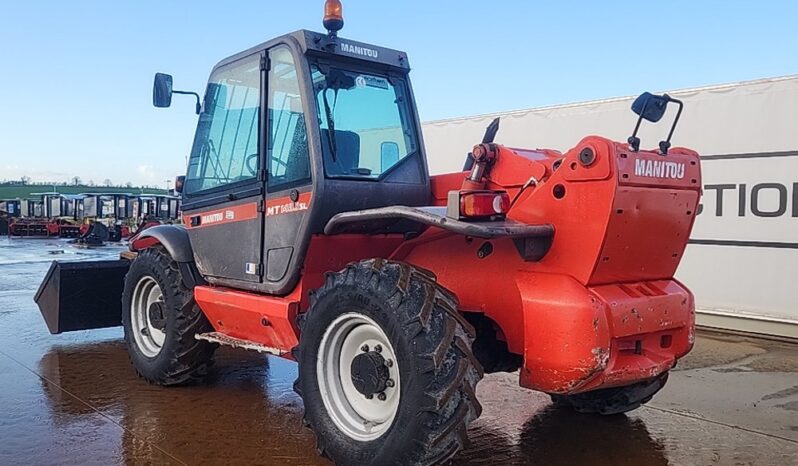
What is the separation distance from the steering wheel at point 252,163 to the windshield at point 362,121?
2.23 ft

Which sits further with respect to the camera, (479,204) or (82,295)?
(82,295)

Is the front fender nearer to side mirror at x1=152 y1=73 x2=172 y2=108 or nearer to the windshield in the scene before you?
side mirror at x1=152 y1=73 x2=172 y2=108

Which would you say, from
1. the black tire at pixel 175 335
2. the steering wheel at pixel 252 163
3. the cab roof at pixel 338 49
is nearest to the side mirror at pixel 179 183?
the black tire at pixel 175 335

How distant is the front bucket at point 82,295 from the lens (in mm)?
6775

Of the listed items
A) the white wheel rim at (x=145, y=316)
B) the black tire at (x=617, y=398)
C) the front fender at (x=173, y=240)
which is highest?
the front fender at (x=173, y=240)

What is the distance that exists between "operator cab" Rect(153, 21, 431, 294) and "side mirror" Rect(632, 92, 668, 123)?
153 cm

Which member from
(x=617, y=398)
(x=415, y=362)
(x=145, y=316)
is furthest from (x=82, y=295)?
(x=617, y=398)

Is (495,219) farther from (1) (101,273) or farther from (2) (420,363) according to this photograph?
(1) (101,273)

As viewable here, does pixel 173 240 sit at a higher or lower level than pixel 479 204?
lower

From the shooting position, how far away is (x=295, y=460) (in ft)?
13.0

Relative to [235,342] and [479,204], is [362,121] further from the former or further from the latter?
[235,342]

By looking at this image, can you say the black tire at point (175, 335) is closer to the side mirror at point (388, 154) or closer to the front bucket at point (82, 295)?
the front bucket at point (82, 295)

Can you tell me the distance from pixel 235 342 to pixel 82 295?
2.90m

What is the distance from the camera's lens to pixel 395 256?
4.46 metres
